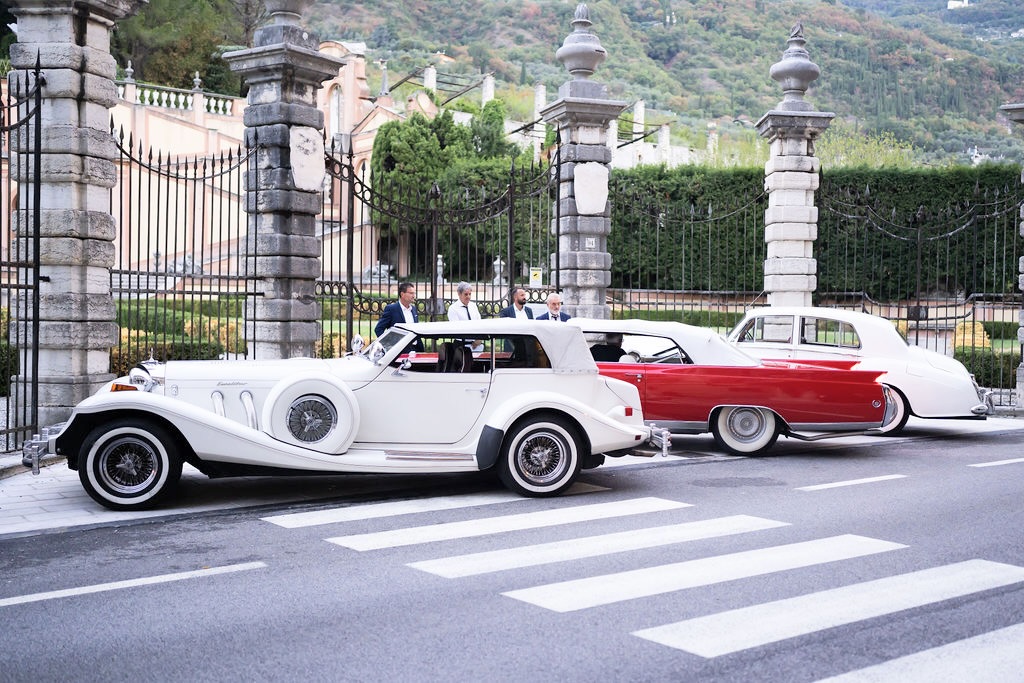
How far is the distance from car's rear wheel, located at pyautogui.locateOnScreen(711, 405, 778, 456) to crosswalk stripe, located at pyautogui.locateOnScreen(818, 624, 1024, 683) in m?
6.52

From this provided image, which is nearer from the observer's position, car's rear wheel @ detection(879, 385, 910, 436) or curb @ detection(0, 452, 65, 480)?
curb @ detection(0, 452, 65, 480)

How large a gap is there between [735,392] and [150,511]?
637 cm

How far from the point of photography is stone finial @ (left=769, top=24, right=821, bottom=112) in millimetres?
19172

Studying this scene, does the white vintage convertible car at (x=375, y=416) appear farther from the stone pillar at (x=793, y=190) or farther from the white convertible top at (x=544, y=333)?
the stone pillar at (x=793, y=190)

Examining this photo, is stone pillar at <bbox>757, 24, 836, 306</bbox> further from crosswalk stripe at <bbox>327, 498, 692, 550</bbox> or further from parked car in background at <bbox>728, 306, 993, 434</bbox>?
crosswalk stripe at <bbox>327, 498, 692, 550</bbox>

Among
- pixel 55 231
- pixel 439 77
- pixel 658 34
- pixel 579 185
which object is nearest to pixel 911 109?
pixel 658 34

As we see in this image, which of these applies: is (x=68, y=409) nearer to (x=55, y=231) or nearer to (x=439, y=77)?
(x=55, y=231)

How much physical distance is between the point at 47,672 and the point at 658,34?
→ 120 metres

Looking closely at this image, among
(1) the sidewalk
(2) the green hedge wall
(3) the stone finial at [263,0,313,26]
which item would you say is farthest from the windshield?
(2) the green hedge wall

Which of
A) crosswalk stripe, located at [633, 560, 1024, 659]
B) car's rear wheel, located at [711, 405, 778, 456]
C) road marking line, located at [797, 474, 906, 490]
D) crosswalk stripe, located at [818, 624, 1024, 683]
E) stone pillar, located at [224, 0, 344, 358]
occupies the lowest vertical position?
crosswalk stripe, located at [818, 624, 1024, 683]

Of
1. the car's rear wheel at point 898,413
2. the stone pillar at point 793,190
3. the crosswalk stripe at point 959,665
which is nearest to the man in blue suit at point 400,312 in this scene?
the car's rear wheel at point 898,413

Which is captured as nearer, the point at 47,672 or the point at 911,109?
the point at 47,672

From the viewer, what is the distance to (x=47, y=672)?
470cm

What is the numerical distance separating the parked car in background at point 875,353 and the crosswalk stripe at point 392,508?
5.66 m
